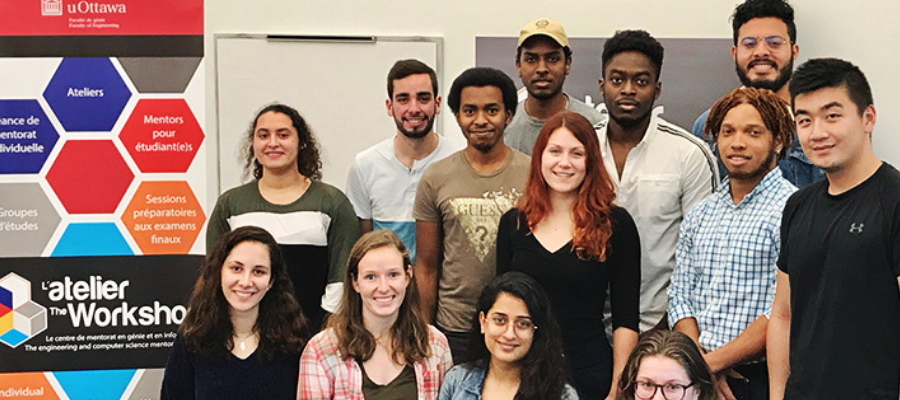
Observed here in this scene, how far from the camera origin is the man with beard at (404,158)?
12.3ft

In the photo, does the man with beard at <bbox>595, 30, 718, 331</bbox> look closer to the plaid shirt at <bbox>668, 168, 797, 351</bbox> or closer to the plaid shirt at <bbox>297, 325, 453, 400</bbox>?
the plaid shirt at <bbox>668, 168, 797, 351</bbox>

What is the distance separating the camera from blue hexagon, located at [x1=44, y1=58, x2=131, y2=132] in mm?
4316

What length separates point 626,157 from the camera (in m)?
3.44

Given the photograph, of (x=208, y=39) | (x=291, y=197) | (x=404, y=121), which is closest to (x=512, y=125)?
(x=404, y=121)

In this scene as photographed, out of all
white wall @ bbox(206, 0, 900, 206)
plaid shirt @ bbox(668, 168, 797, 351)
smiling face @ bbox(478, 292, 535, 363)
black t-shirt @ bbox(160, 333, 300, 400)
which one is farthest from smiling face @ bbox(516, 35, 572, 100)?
black t-shirt @ bbox(160, 333, 300, 400)

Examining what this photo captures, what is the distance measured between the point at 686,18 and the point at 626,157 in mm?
1296

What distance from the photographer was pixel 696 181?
3.36 m

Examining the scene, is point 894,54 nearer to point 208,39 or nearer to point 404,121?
point 404,121

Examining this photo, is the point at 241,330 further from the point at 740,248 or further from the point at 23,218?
the point at 23,218

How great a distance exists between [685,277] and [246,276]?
1.50 metres

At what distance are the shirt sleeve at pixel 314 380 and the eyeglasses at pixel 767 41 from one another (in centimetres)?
231

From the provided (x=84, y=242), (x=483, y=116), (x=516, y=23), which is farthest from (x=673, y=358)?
(x=84, y=242)

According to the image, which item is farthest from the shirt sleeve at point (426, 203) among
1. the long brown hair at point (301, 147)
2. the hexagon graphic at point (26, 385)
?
the hexagon graphic at point (26, 385)

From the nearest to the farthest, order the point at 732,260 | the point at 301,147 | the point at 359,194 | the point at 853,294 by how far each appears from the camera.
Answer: the point at 853,294 < the point at 732,260 < the point at 301,147 < the point at 359,194
